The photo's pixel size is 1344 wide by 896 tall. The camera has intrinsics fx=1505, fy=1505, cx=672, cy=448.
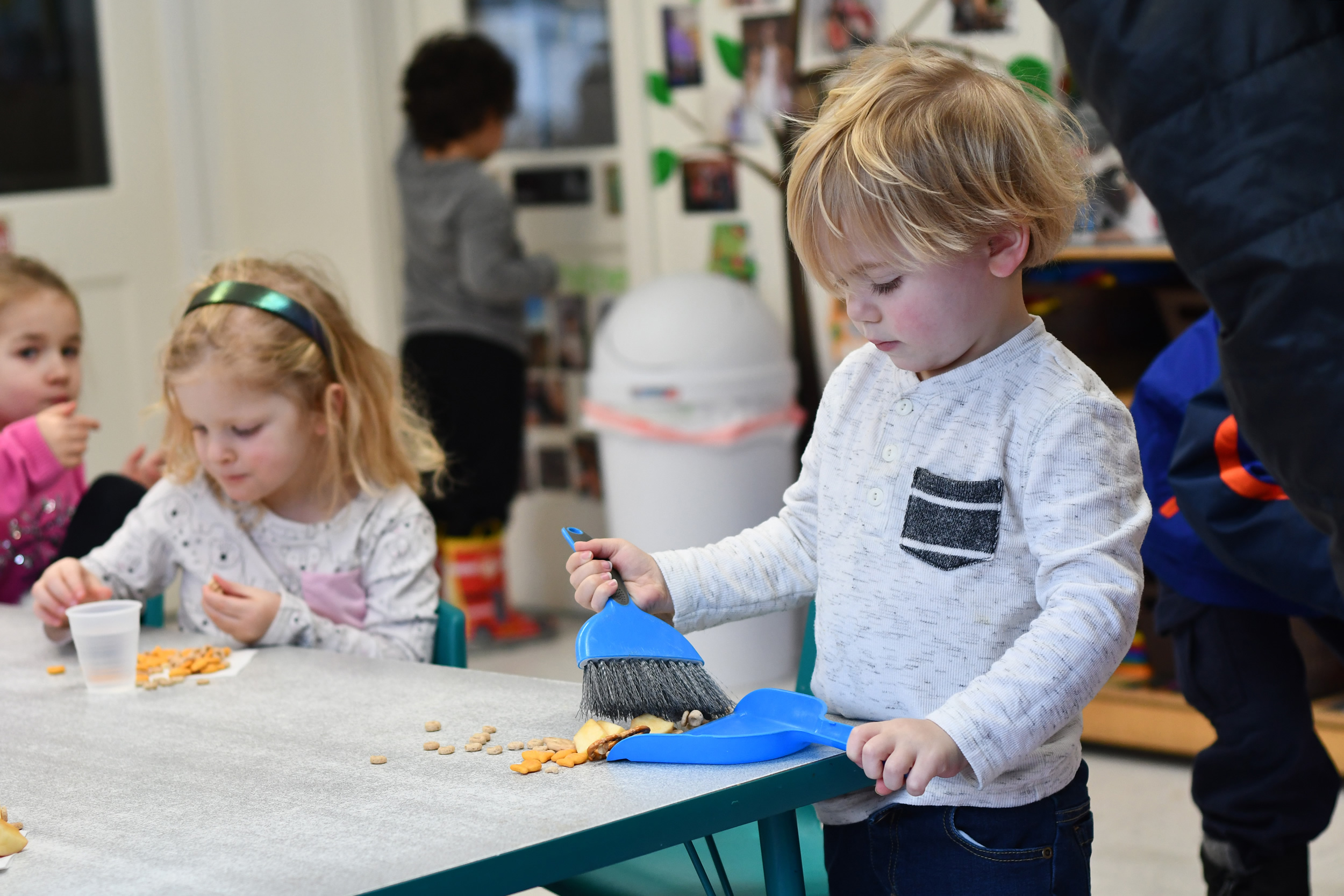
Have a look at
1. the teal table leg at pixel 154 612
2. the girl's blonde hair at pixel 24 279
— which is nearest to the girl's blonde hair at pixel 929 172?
the teal table leg at pixel 154 612

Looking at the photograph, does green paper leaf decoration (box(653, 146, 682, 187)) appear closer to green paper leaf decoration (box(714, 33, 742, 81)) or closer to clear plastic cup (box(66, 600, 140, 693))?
green paper leaf decoration (box(714, 33, 742, 81))

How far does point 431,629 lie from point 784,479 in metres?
1.79

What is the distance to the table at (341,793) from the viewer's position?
978 mm

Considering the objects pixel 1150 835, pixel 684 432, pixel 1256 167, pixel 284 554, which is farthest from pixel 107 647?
pixel 684 432

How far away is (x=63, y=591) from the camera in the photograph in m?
1.68

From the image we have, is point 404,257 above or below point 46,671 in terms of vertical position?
above

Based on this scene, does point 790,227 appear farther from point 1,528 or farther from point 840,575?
point 1,528

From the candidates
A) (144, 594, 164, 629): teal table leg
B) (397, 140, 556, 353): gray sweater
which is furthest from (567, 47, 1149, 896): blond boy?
(397, 140, 556, 353): gray sweater

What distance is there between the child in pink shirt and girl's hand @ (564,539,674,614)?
38.7 inches

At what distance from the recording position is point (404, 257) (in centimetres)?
411

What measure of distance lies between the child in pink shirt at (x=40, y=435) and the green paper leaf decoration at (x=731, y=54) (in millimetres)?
1851

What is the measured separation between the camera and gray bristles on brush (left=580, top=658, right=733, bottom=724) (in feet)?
3.95

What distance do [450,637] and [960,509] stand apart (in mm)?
777

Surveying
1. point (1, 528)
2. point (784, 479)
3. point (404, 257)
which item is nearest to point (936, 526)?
point (1, 528)
